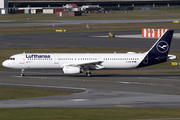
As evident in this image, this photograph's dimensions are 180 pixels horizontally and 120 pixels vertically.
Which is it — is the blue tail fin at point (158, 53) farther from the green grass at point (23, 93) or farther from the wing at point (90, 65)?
the green grass at point (23, 93)

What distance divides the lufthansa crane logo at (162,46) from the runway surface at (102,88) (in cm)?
448

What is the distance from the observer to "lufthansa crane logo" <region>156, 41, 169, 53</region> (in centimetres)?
5634

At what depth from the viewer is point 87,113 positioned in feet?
102

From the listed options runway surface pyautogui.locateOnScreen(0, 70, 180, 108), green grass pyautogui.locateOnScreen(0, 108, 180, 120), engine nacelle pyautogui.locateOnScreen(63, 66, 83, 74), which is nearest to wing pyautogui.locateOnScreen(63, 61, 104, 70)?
engine nacelle pyautogui.locateOnScreen(63, 66, 83, 74)

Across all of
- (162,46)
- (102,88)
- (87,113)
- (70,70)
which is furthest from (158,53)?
(87,113)

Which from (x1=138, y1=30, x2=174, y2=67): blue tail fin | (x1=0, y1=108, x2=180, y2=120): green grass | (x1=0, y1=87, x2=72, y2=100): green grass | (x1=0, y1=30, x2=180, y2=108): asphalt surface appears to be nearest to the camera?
(x1=0, y1=108, x2=180, y2=120): green grass

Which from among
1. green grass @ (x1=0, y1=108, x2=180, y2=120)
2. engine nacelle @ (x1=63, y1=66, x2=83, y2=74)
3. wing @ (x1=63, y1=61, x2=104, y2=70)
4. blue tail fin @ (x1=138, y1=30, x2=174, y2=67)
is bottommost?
green grass @ (x1=0, y1=108, x2=180, y2=120)

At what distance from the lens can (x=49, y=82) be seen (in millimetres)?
50844

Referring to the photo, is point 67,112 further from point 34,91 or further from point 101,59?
point 101,59

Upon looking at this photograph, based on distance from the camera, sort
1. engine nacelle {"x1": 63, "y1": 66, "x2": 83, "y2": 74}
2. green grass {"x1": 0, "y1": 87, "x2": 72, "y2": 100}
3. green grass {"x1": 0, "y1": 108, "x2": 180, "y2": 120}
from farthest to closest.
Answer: engine nacelle {"x1": 63, "y1": 66, "x2": 83, "y2": 74}
green grass {"x1": 0, "y1": 87, "x2": 72, "y2": 100}
green grass {"x1": 0, "y1": 108, "x2": 180, "y2": 120}

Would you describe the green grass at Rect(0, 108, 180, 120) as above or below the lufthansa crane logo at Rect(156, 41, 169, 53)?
below

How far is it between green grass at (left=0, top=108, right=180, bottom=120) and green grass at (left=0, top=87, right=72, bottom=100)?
762 cm

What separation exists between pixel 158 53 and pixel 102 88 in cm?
1561

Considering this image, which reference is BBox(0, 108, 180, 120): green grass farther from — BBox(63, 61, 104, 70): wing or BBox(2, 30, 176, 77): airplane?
BBox(2, 30, 176, 77): airplane
